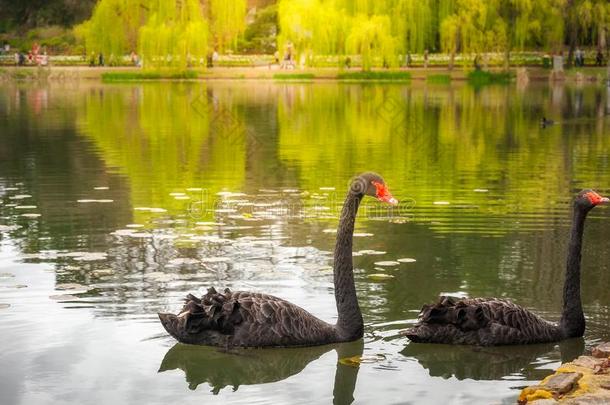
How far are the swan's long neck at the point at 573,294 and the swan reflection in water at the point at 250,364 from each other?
1322 millimetres

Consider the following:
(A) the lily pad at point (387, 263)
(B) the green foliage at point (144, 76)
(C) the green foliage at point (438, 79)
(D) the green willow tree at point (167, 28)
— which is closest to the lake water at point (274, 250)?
(A) the lily pad at point (387, 263)

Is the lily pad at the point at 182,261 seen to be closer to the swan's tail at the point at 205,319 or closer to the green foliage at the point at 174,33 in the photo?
the swan's tail at the point at 205,319

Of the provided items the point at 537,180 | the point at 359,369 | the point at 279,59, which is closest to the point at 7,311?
the point at 359,369

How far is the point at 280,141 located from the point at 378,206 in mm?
9353

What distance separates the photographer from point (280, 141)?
22922mm

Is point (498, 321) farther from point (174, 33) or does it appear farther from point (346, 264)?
point (174, 33)

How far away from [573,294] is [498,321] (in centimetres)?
53

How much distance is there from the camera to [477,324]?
7141 millimetres

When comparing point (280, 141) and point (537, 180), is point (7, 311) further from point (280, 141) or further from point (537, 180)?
point (280, 141)

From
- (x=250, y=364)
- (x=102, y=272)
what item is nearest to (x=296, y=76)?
(x=102, y=272)

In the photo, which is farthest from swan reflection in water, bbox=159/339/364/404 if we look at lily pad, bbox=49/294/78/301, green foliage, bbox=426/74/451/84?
green foliage, bbox=426/74/451/84

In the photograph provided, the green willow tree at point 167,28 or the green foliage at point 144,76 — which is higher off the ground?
the green willow tree at point 167,28

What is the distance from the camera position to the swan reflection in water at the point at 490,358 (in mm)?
6852

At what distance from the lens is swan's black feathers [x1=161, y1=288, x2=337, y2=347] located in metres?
6.95
